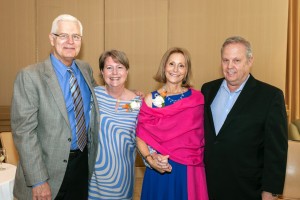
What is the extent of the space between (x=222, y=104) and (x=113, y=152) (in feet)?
3.08

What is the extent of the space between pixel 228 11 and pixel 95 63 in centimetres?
263

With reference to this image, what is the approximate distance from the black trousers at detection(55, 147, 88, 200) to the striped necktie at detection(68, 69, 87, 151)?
9 cm

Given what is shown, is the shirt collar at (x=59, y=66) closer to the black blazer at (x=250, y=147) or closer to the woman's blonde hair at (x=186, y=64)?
the woman's blonde hair at (x=186, y=64)

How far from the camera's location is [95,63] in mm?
5543

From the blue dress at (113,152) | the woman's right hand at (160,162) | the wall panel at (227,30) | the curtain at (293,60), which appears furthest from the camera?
the curtain at (293,60)

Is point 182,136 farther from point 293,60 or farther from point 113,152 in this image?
point 293,60

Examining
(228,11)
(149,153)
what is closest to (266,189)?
(149,153)

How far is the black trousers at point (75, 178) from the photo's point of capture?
2.25 m

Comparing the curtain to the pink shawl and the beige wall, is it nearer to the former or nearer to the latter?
the beige wall

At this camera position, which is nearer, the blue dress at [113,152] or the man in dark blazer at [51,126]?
the man in dark blazer at [51,126]

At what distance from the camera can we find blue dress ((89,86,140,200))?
2549 millimetres

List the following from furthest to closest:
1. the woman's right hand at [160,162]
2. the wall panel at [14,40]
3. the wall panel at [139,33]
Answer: the wall panel at [139,33], the wall panel at [14,40], the woman's right hand at [160,162]

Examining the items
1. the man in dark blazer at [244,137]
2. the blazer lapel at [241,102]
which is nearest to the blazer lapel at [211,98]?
the man in dark blazer at [244,137]

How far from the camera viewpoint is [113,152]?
8.39ft
